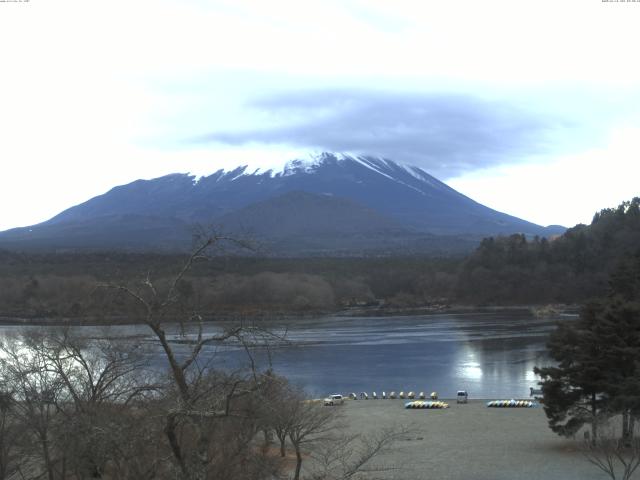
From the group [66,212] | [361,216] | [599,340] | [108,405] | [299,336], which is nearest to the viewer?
[108,405]

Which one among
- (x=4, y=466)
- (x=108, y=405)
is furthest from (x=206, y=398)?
(x=4, y=466)

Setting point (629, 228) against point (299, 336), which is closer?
point (299, 336)

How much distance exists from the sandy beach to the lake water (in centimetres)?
350

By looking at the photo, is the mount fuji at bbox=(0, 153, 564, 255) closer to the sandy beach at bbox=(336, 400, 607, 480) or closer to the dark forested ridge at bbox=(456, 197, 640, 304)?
the dark forested ridge at bbox=(456, 197, 640, 304)

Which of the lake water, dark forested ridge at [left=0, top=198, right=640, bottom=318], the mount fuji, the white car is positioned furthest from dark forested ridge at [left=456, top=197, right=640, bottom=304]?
the white car

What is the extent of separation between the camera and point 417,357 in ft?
Result: 117

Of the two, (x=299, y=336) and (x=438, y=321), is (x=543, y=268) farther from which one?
(x=299, y=336)

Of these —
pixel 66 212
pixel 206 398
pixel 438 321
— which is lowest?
pixel 438 321

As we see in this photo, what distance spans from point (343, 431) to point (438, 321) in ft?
128

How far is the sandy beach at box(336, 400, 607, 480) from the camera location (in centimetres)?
1430

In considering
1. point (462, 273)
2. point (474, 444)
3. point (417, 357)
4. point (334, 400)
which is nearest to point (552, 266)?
point (462, 273)

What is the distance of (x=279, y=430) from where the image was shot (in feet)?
44.6

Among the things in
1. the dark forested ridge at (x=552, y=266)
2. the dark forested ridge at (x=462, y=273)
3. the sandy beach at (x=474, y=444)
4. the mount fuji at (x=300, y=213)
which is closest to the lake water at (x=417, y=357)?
the sandy beach at (x=474, y=444)

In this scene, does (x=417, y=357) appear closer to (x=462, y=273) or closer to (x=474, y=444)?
(x=474, y=444)
